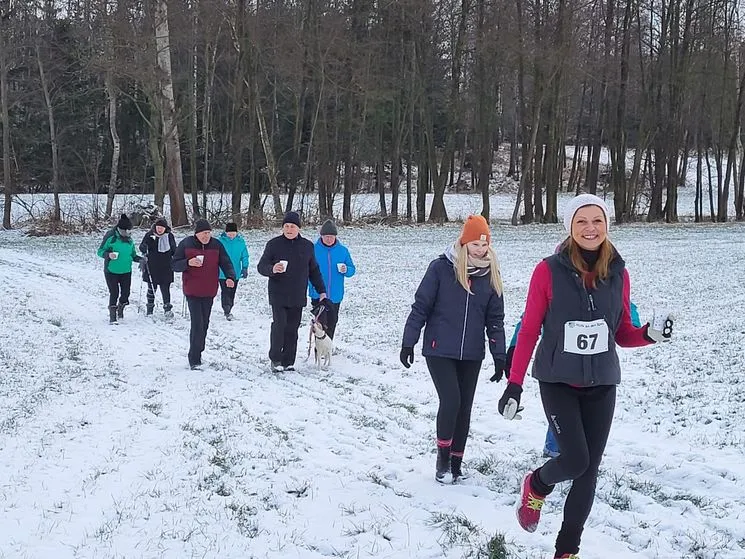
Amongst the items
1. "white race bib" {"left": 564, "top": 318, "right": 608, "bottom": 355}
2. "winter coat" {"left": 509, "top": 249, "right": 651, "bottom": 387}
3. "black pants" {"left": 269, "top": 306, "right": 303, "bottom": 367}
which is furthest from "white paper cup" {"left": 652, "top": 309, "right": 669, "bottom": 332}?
"black pants" {"left": 269, "top": 306, "right": 303, "bottom": 367}

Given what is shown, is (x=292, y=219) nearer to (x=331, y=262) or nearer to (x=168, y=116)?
(x=331, y=262)

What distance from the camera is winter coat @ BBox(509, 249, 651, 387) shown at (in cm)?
388

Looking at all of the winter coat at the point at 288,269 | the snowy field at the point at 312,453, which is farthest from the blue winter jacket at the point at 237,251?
the winter coat at the point at 288,269

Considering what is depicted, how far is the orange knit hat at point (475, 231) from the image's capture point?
5277 mm

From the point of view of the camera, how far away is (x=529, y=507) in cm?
424

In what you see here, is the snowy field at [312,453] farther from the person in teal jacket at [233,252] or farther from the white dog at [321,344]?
the person in teal jacket at [233,252]

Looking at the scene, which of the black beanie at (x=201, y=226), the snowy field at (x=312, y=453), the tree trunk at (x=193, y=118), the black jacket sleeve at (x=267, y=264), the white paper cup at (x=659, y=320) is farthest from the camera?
the tree trunk at (x=193, y=118)

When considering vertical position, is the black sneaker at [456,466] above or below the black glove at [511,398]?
below

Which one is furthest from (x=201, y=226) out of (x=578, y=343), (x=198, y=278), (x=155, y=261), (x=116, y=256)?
(x=578, y=343)

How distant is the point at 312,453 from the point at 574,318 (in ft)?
9.93

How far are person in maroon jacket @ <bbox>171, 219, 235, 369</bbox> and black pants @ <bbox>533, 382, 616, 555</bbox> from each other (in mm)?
6069

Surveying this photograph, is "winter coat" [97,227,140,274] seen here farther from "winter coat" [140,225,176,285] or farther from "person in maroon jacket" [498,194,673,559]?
"person in maroon jacket" [498,194,673,559]

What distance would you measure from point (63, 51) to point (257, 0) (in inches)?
362

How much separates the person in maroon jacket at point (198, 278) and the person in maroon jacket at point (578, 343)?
595 centimetres
